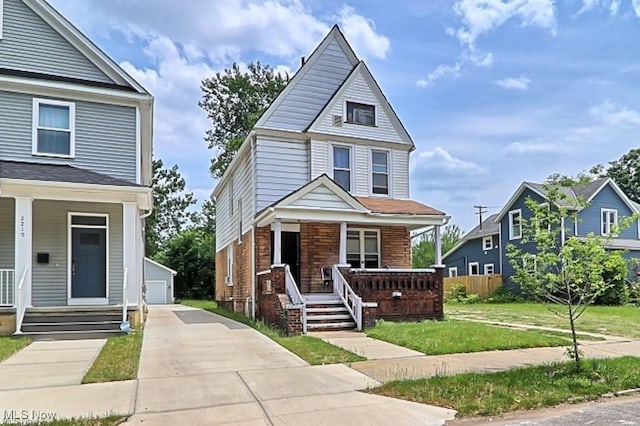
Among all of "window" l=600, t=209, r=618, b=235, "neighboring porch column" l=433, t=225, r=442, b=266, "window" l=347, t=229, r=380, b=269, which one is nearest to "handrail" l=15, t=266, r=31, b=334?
"window" l=347, t=229, r=380, b=269

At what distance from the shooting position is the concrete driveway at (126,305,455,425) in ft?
17.7

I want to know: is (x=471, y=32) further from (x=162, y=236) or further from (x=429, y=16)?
(x=162, y=236)

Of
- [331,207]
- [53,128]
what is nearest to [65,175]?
[53,128]

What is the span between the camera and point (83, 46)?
558 inches

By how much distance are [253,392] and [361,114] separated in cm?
1200

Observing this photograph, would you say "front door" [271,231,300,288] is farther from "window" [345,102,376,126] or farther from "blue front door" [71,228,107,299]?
"blue front door" [71,228,107,299]

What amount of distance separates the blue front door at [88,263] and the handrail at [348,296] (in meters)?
6.12

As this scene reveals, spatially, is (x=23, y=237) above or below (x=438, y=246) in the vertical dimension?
above

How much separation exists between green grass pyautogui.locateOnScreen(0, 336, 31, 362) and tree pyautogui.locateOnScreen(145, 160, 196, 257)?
36.5 metres

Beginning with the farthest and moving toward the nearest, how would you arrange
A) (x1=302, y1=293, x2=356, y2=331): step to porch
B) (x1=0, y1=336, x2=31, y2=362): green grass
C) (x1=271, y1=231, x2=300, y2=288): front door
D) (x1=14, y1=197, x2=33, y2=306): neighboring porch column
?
(x1=271, y1=231, x2=300, y2=288): front door, (x1=302, y1=293, x2=356, y2=331): step to porch, (x1=14, y1=197, x2=33, y2=306): neighboring porch column, (x1=0, y1=336, x2=31, y2=362): green grass

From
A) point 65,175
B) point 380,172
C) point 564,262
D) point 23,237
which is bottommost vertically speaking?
point 564,262

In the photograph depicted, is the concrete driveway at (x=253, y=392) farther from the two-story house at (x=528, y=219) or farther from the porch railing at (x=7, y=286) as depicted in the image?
the two-story house at (x=528, y=219)

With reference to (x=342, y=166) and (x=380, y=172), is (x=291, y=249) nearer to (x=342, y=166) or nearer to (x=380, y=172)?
(x=342, y=166)

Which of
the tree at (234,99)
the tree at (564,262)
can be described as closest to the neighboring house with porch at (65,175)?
the tree at (564,262)
